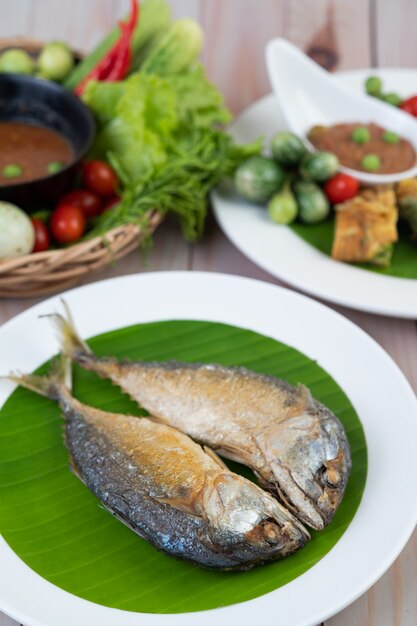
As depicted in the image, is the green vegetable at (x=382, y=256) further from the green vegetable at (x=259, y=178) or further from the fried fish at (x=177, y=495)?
the fried fish at (x=177, y=495)

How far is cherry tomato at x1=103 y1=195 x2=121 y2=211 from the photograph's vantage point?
3.02m

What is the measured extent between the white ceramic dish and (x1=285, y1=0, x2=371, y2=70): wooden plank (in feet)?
2.04

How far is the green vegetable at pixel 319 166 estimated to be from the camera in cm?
288

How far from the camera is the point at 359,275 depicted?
8.88ft

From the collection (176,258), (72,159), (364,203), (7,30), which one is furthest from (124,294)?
(7,30)

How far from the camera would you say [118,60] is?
10.6ft

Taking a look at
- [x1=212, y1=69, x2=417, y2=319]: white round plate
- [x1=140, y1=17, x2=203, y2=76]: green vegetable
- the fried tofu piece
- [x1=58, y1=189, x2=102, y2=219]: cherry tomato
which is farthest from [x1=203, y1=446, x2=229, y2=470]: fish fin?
[x1=140, y1=17, x2=203, y2=76]: green vegetable

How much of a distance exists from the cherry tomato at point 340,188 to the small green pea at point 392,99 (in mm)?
590

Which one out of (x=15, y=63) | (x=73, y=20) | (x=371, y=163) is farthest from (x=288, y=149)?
(x=73, y=20)

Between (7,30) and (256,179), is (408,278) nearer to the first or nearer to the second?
(256,179)

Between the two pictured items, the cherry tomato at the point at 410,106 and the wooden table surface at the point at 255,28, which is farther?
the wooden table surface at the point at 255,28

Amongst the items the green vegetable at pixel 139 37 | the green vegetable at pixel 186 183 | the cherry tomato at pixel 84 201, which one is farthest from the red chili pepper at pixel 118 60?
the cherry tomato at pixel 84 201

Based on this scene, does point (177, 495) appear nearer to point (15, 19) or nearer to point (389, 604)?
point (389, 604)

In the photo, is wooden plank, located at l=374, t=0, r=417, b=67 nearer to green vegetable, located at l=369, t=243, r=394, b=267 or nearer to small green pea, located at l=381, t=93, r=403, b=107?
small green pea, located at l=381, t=93, r=403, b=107
